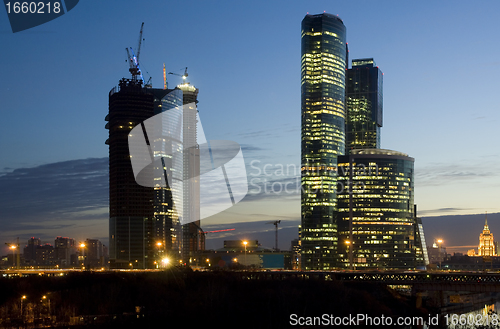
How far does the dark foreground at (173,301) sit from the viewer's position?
109812mm

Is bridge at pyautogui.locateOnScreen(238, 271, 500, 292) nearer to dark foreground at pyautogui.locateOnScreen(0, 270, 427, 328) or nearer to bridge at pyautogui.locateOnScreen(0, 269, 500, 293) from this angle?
bridge at pyautogui.locateOnScreen(0, 269, 500, 293)

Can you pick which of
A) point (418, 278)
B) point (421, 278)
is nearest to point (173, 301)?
point (421, 278)

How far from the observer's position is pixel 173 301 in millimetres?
120375

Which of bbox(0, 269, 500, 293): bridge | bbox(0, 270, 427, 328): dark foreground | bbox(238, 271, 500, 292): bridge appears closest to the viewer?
bbox(0, 270, 427, 328): dark foreground

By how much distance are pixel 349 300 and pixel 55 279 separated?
64.1 meters

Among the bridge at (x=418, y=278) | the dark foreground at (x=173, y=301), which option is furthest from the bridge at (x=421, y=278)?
the dark foreground at (x=173, y=301)

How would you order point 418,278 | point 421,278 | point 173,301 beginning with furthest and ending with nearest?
point 418,278, point 421,278, point 173,301

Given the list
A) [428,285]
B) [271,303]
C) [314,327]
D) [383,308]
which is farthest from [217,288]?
[428,285]

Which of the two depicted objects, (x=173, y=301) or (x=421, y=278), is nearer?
(x=173, y=301)

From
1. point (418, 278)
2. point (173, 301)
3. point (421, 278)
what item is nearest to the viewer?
point (173, 301)

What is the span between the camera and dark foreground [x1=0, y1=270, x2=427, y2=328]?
360 ft

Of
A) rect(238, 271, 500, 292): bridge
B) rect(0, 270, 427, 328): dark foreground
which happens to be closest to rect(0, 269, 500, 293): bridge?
rect(238, 271, 500, 292): bridge

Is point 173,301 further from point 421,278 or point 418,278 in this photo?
point 418,278

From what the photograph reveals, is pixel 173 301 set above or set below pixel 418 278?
below
